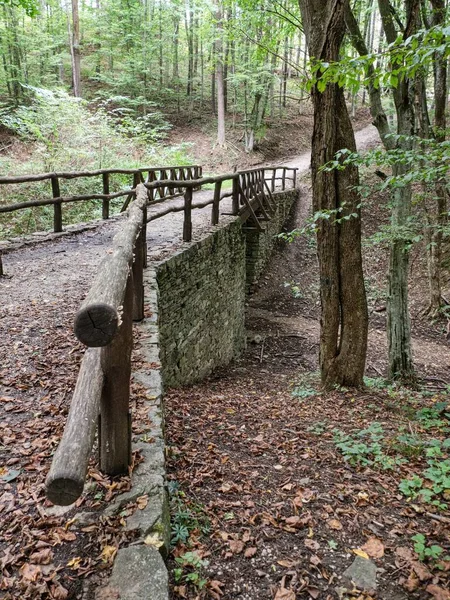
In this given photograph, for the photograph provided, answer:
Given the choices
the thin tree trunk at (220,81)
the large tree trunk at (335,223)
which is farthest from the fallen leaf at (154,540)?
the thin tree trunk at (220,81)

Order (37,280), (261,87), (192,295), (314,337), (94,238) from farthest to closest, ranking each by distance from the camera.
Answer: (261,87), (314,337), (94,238), (192,295), (37,280)

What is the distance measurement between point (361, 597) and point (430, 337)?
407 inches

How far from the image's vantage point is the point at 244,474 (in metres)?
3.66

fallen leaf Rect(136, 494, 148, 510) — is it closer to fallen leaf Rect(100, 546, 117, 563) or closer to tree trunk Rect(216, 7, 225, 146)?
fallen leaf Rect(100, 546, 117, 563)

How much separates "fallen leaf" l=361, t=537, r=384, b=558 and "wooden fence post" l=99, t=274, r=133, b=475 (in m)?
Result: 1.65

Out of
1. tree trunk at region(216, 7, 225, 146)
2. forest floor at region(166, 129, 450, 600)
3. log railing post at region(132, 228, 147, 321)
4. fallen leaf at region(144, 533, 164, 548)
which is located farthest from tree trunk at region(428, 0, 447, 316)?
tree trunk at region(216, 7, 225, 146)

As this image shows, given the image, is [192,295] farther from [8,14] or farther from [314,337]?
[8,14]

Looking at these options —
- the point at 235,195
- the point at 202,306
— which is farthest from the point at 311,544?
the point at 235,195

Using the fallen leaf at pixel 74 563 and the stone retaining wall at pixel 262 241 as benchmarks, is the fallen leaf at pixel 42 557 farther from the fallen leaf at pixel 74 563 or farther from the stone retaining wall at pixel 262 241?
the stone retaining wall at pixel 262 241

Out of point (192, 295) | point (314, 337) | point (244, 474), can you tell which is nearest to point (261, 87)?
point (314, 337)

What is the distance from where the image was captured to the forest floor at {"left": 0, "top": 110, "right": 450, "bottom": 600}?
87.7 inches

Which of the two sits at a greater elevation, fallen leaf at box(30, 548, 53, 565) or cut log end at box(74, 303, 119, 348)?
cut log end at box(74, 303, 119, 348)

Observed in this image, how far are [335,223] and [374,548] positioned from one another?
4.08m

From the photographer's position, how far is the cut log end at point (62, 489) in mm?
1565
